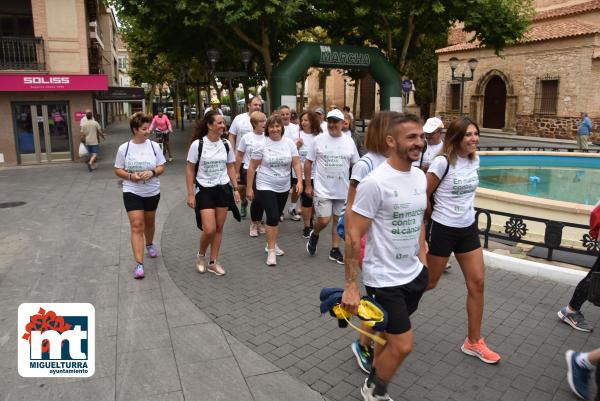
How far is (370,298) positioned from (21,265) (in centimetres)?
494

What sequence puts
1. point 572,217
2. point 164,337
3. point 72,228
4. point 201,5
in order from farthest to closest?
point 201,5 → point 72,228 → point 572,217 → point 164,337

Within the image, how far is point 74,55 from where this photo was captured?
653 inches

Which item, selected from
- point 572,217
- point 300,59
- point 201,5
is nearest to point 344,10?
point 300,59

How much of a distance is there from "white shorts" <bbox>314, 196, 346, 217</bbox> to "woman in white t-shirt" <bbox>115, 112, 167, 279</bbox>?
6.20ft

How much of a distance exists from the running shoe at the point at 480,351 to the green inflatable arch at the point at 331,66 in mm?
14652

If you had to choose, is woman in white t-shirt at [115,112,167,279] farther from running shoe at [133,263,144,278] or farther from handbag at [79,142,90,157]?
handbag at [79,142,90,157]

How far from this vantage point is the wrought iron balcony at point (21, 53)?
16062 mm

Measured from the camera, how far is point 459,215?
375cm

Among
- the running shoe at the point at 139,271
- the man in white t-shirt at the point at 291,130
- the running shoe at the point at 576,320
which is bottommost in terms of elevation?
the running shoe at the point at 576,320

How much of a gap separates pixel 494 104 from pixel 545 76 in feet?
15.2

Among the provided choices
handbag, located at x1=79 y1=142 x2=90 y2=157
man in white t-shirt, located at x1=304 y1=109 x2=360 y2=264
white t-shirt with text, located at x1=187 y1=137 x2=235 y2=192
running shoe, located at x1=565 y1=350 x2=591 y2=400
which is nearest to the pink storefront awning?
handbag, located at x1=79 y1=142 x2=90 y2=157

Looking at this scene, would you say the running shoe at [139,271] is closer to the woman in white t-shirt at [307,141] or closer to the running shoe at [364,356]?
the woman in white t-shirt at [307,141]

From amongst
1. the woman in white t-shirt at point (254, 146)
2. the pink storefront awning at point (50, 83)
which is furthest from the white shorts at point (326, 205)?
the pink storefront awning at point (50, 83)

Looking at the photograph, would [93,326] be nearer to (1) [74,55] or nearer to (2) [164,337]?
(2) [164,337]
